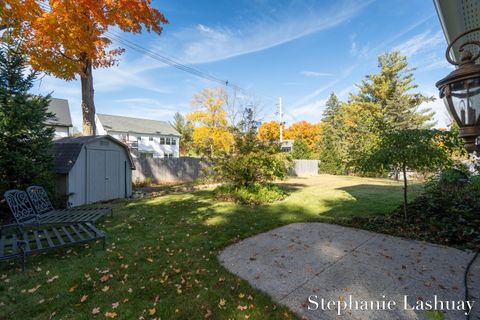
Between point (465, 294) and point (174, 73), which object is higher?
point (174, 73)

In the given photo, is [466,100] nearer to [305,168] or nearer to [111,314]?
[111,314]

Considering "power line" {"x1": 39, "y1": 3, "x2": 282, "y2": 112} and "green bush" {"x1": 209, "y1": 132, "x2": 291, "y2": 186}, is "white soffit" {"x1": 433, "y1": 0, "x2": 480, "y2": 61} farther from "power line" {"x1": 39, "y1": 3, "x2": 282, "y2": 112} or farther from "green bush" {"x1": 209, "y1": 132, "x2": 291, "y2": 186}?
"power line" {"x1": 39, "y1": 3, "x2": 282, "y2": 112}

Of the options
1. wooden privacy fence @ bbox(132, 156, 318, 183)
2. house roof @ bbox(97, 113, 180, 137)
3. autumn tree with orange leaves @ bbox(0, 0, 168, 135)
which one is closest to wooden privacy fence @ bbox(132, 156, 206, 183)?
wooden privacy fence @ bbox(132, 156, 318, 183)

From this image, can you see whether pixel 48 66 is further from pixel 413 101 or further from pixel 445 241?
pixel 413 101

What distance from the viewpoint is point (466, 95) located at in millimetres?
1637

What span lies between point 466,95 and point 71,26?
427 inches

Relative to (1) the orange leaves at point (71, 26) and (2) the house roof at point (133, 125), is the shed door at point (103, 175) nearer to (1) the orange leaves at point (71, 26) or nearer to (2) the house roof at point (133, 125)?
(1) the orange leaves at point (71, 26)

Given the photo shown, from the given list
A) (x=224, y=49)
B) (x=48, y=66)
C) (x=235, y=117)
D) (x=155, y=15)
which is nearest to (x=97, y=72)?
(x=48, y=66)

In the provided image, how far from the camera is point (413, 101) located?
81.7 ft

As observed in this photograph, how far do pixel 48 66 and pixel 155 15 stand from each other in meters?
4.57

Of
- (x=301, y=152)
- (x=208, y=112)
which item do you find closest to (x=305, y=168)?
(x=301, y=152)

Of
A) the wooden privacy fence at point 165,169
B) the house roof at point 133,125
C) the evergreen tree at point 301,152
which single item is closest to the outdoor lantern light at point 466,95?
the wooden privacy fence at point 165,169

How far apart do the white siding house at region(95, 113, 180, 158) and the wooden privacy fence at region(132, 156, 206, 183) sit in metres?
13.9

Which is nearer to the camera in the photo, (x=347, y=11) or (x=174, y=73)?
(x=347, y=11)
